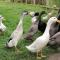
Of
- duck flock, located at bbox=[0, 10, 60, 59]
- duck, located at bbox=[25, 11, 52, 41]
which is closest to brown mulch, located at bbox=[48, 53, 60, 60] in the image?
duck flock, located at bbox=[0, 10, 60, 59]

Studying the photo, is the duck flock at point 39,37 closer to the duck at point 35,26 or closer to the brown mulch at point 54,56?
the duck at point 35,26

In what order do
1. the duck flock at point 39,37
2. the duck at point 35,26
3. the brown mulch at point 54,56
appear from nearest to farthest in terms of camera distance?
1. the duck flock at point 39,37
2. the brown mulch at point 54,56
3. the duck at point 35,26

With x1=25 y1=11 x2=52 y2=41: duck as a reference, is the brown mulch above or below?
below

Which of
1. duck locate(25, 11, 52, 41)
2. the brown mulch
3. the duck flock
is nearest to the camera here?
the duck flock

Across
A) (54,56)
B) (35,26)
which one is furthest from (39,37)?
(35,26)

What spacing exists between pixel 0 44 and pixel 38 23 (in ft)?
4.10

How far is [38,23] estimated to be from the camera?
734cm

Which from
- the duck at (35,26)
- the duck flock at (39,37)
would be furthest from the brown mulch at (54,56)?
the duck at (35,26)

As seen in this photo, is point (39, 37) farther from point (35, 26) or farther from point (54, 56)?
point (35, 26)

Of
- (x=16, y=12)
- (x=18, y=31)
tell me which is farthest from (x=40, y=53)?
(x=16, y=12)

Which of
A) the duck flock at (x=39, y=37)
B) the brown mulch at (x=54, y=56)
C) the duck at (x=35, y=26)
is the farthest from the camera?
the duck at (x=35, y=26)

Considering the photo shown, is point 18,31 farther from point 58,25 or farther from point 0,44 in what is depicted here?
point 58,25

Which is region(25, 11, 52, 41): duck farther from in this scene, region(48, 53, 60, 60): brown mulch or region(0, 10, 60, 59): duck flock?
region(48, 53, 60, 60): brown mulch

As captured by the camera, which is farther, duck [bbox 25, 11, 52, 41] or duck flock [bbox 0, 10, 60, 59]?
duck [bbox 25, 11, 52, 41]
